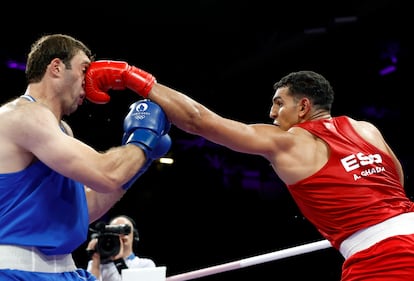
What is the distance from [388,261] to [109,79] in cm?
133

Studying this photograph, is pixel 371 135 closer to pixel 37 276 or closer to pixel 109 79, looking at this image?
pixel 109 79

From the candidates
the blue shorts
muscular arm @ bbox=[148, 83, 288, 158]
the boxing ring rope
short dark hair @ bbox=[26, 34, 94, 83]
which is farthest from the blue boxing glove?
the boxing ring rope

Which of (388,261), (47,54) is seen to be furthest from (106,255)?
(388,261)

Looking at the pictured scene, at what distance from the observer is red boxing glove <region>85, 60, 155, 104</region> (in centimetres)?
229

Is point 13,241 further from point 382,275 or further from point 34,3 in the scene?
point 34,3

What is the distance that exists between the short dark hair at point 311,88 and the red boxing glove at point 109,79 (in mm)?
760

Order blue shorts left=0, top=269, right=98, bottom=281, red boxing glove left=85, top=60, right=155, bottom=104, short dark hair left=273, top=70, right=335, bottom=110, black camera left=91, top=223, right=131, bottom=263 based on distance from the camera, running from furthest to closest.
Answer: black camera left=91, top=223, right=131, bottom=263 → short dark hair left=273, top=70, right=335, bottom=110 → red boxing glove left=85, top=60, right=155, bottom=104 → blue shorts left=0, top=269, right=98, bottom=281

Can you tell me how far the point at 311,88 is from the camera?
2.74m

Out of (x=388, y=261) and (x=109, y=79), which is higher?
(x=109, y=79)

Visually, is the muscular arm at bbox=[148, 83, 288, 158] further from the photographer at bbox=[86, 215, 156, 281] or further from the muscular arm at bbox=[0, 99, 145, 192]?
the photographer at bbox=[86, 215, 156, 281]

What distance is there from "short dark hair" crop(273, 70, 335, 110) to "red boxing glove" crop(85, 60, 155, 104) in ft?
2.49

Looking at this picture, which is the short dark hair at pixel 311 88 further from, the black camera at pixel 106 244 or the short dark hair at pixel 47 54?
the black camera at pixel 106 244

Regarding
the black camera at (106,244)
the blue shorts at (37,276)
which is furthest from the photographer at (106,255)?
the blue shorts at (37,276)

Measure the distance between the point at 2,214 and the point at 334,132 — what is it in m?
1.43
